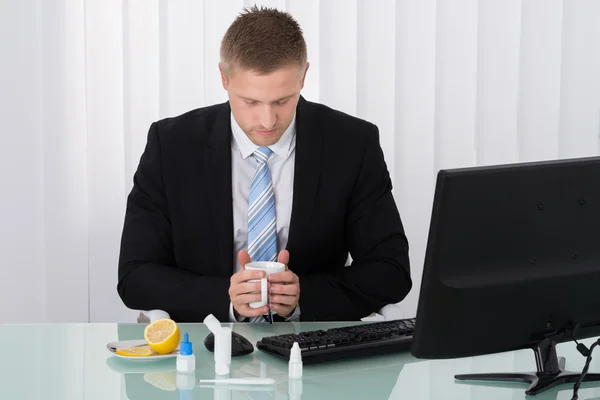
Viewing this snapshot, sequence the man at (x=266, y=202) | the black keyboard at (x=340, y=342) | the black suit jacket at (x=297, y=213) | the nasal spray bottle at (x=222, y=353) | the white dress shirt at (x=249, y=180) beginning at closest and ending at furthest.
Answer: the nasal spray bottle at (x=222, y=353)
the black keyboard at (x=340, y=342)
the man at (x=266, y=202)
the black suit jacket at (x=297, y=213)
the white dress shirt at (x=249, y=180)

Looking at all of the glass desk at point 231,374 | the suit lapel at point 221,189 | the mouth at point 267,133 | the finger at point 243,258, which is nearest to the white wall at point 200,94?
the suit lapel at point 221,189

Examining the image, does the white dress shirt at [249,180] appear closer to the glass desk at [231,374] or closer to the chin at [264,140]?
the chin at [264,140]

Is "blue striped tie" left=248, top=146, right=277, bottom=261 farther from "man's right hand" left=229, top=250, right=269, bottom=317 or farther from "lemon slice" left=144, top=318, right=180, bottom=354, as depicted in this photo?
"lemon slice" left=144, top=318, right=180, bottom=354

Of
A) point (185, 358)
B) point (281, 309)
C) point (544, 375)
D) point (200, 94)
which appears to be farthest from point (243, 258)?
point (200, 94)

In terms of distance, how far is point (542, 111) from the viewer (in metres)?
3.98

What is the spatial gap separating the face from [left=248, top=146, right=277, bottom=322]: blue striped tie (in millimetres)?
173

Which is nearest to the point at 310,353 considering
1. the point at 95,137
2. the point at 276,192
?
the point at 276,192

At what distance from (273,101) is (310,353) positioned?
0.87 meters

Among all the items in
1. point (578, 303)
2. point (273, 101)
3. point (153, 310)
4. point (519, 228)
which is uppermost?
point (273, 101)

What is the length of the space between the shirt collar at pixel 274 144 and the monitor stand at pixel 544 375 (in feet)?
3.91

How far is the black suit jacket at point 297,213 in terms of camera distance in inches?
108

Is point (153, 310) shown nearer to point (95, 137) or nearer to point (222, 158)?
point (222, 158)

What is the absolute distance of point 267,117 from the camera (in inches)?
101

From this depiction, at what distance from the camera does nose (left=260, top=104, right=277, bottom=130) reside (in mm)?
2559
